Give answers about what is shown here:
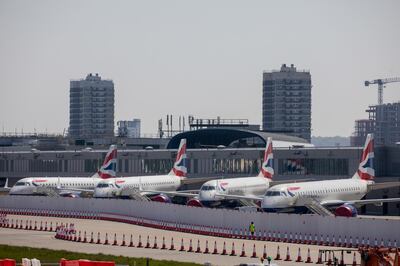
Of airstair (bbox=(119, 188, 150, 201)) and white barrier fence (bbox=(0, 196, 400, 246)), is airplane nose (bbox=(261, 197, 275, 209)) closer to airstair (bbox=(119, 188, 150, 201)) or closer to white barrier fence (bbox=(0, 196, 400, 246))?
white barrier fence (bbox=(0, 196, 400, 246))

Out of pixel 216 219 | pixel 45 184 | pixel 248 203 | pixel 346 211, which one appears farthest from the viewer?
pixel 45 184

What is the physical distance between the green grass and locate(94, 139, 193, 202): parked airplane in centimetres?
5854

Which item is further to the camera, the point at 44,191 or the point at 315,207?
the point at 44,191

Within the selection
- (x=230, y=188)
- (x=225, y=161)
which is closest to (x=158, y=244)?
(x=230, y=188)

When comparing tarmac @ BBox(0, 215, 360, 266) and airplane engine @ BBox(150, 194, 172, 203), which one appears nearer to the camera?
tarmac @ BBox(0, 215, 360, 266)

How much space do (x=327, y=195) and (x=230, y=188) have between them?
44.0ft

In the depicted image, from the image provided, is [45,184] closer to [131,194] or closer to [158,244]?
[131,194]

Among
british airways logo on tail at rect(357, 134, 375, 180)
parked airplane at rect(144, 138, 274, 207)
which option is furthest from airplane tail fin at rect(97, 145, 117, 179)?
british airways logo on tail at rect(357, 134, 375, 180)

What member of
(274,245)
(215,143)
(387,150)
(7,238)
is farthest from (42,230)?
(215,143)

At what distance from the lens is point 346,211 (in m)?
111

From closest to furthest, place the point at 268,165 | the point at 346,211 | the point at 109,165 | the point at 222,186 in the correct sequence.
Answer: the point at 346,211
the point at 222,186
the point at 268,165
the point at 109,165

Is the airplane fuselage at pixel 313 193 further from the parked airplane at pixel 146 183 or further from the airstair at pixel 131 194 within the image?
the airstair at pixel 131 194

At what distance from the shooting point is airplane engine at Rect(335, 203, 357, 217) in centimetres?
11119

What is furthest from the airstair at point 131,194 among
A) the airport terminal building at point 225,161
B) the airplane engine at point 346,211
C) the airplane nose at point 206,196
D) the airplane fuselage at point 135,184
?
the airplane engine at point 346,211
